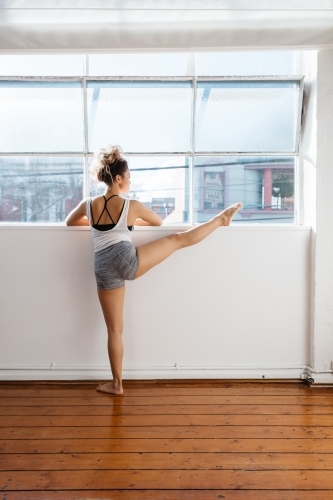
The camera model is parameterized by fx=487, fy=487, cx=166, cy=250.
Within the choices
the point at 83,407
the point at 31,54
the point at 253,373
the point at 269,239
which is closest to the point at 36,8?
the point at 31,54

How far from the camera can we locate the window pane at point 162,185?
3.88 m

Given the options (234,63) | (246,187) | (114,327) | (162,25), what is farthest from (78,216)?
(234,63)

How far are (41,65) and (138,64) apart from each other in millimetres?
758

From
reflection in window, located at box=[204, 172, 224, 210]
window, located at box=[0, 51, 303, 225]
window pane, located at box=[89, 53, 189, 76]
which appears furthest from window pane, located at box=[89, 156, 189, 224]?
window pane, located at box=[89, 53, 189, 76]

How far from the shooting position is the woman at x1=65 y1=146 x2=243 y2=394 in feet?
11.1

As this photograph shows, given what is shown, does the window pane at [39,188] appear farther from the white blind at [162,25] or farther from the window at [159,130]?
the white blind at [162,25]

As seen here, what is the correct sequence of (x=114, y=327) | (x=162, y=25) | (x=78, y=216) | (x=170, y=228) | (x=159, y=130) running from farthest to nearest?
(x=159, y=130), (x=170, y=228), (x=78, y=216), (x=114, y=327), (x=162, y=25)

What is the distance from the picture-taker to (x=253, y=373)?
12.5 ft

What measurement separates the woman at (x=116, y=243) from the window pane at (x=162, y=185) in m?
0.37

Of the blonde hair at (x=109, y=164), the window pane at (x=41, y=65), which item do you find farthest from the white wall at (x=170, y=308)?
the window pane at (x=41, y=65)

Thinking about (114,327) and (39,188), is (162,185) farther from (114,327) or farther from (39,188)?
(114,327)

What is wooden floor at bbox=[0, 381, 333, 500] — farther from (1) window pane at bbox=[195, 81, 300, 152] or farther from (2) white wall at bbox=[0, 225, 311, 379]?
(1) window pane at bbox=[195, 81, 300, 152]

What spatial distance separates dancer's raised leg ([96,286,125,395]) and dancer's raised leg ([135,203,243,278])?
8.9 inches

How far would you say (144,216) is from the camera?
352cm
